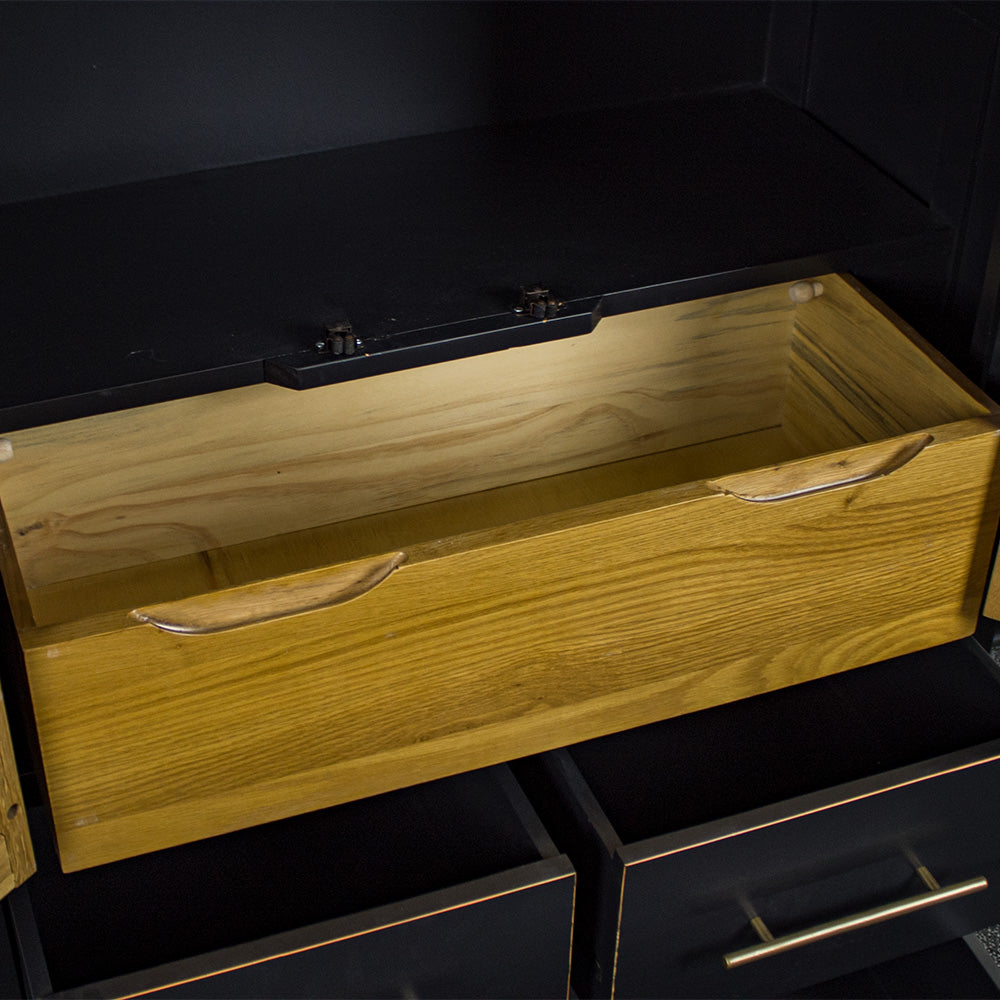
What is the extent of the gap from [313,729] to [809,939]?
1.21 feet

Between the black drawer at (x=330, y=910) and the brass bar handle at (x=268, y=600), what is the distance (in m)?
0.19

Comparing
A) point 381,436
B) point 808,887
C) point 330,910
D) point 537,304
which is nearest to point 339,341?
point 537,304

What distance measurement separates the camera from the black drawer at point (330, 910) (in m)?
0.75

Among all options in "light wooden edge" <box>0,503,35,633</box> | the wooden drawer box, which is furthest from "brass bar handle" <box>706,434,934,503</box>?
"light wooden edge" <box>0,503,35,633</box>

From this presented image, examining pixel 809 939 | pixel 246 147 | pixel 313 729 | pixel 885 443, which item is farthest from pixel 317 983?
pixel 246 147

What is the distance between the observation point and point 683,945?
86 cm

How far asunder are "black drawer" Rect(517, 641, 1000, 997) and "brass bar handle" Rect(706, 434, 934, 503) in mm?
188

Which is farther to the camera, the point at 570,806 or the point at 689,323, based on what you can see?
the point at 689,323

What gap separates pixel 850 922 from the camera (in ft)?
2.91

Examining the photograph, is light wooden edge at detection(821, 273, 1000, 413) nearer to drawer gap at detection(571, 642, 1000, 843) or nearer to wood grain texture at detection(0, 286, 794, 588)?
wood grain texture at detection(0, 286, 794, 588)

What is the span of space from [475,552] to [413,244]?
0.25 m

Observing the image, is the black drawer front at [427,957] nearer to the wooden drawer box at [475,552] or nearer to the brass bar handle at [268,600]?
the wooden drawer box at [475,552]

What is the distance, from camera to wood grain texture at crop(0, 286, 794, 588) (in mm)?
900

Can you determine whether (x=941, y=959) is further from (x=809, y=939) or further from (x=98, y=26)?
(x=98, y=26)
